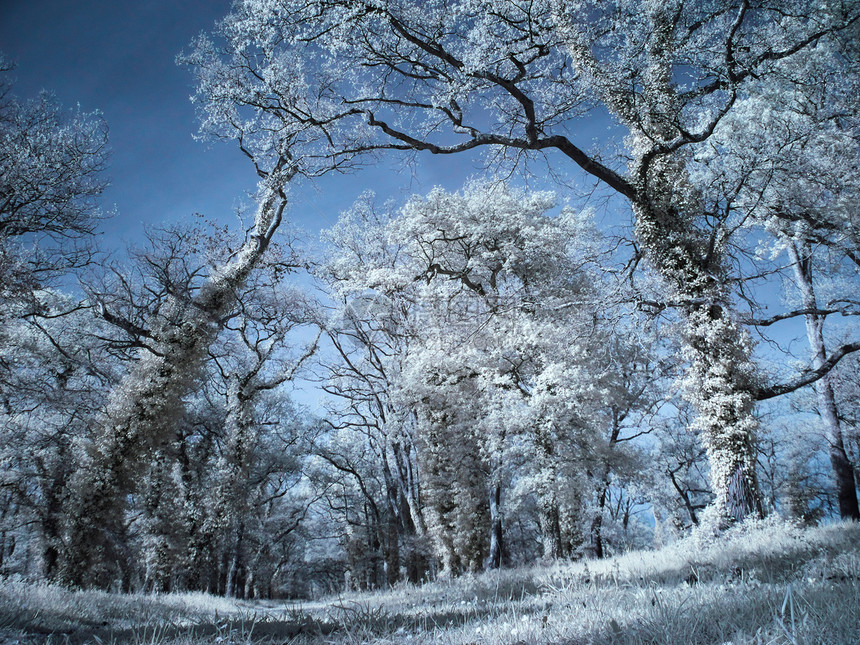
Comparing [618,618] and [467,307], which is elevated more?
[467,307]

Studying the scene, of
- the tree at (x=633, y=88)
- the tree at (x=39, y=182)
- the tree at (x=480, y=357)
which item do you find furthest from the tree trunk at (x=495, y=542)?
the tree at (x=39, y=182)

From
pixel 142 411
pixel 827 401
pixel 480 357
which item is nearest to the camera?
pixel 142 411

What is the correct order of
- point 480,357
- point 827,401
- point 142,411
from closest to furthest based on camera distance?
1. point 142,411
2. point 827,401
3. point 480,357

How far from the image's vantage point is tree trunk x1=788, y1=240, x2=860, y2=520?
45.7 feet

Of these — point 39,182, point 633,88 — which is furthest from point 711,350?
point 39,182

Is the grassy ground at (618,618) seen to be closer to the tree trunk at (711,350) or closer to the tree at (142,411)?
the tree trunk at (711,350)

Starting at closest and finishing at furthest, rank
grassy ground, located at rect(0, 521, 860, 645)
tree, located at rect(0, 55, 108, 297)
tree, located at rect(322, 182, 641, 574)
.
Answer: grassy ground, located at rect(0, 521, 860, 645)
tree, located at rect(0, 55, 108, 297)
tree, located at rect(322, 182, 641, 574)

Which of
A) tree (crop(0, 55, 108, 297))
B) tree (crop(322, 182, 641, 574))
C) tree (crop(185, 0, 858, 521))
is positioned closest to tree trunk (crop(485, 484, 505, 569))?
tree (crop(322, 182, 641, 574))

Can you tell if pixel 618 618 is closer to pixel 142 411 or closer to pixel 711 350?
pixel 711 350

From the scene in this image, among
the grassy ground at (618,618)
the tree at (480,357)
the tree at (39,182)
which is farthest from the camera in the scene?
the tree at (480,357)

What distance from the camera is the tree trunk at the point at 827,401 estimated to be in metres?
13.9

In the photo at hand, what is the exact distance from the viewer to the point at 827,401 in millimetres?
14758

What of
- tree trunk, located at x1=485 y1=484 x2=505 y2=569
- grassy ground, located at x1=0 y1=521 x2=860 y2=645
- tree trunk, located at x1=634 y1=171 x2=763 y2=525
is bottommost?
tree trunk, located at x1=485 y1=484 x2=505 y2=569

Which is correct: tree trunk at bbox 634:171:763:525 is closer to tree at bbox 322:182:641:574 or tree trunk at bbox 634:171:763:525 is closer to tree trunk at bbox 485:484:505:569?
tree at bbox 322:182:641:574
